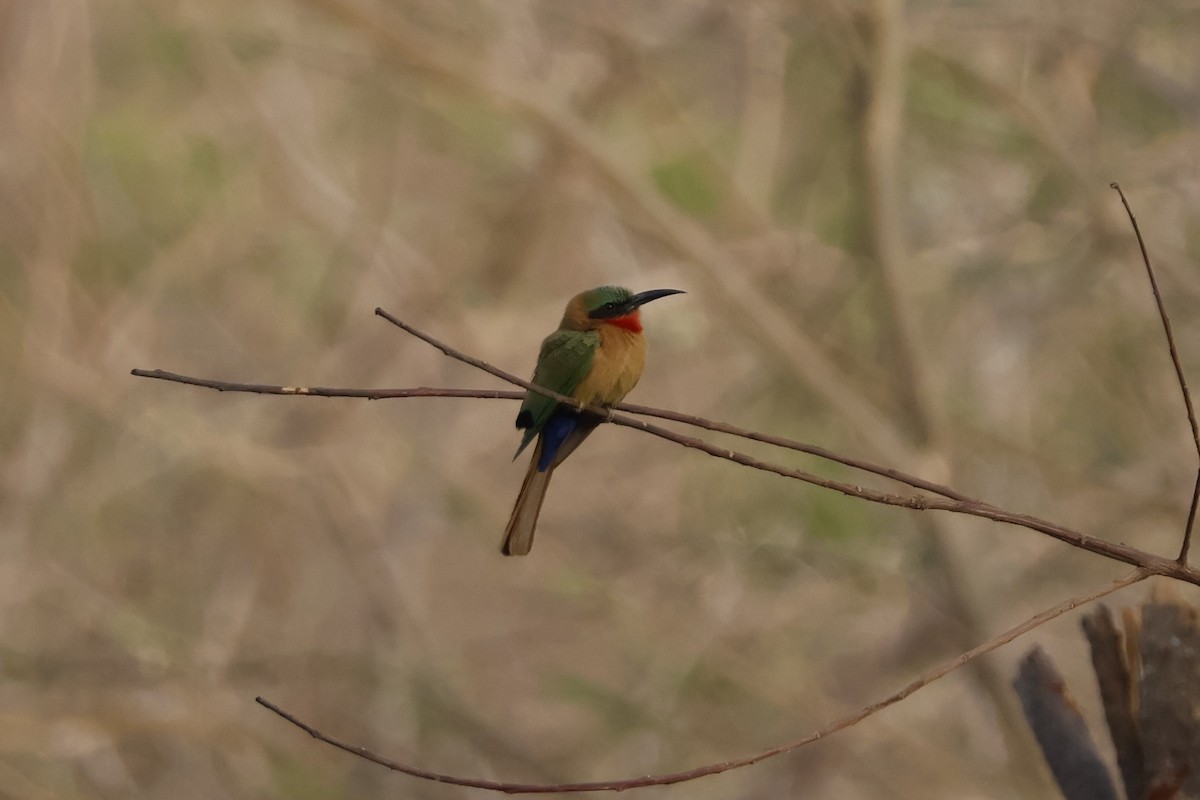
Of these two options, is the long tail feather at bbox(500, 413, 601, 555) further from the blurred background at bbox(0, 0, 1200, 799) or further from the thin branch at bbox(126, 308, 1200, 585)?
the blurred background at bbox(0, 0, 1200, 799)

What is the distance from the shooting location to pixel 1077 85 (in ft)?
23.7

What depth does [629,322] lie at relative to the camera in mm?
3195

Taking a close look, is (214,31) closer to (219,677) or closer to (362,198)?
(362,198)

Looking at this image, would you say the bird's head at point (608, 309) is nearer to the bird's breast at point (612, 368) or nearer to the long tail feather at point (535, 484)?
the bird's breast at point (612, 368)

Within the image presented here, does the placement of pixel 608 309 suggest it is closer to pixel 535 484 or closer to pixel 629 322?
pixel 629 322

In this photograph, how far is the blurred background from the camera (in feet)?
21.2

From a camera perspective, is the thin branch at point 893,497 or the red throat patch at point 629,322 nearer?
the thin branch at point 893,497

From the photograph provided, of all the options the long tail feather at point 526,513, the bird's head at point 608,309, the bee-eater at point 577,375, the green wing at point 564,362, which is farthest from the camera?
the bird's head at point 608,309

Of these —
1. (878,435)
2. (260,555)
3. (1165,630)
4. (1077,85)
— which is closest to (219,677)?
(260,555)

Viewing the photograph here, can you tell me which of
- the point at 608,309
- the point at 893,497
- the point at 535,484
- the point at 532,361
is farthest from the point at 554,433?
the point at 532,361

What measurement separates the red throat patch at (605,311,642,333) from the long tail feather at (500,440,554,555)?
41 centimetres

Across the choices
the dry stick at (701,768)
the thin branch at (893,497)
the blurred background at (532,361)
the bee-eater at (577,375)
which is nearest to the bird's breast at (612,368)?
the bee-eater at (577,375)

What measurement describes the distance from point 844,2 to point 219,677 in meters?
4.59

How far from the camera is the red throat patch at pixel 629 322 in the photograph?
3.18m
